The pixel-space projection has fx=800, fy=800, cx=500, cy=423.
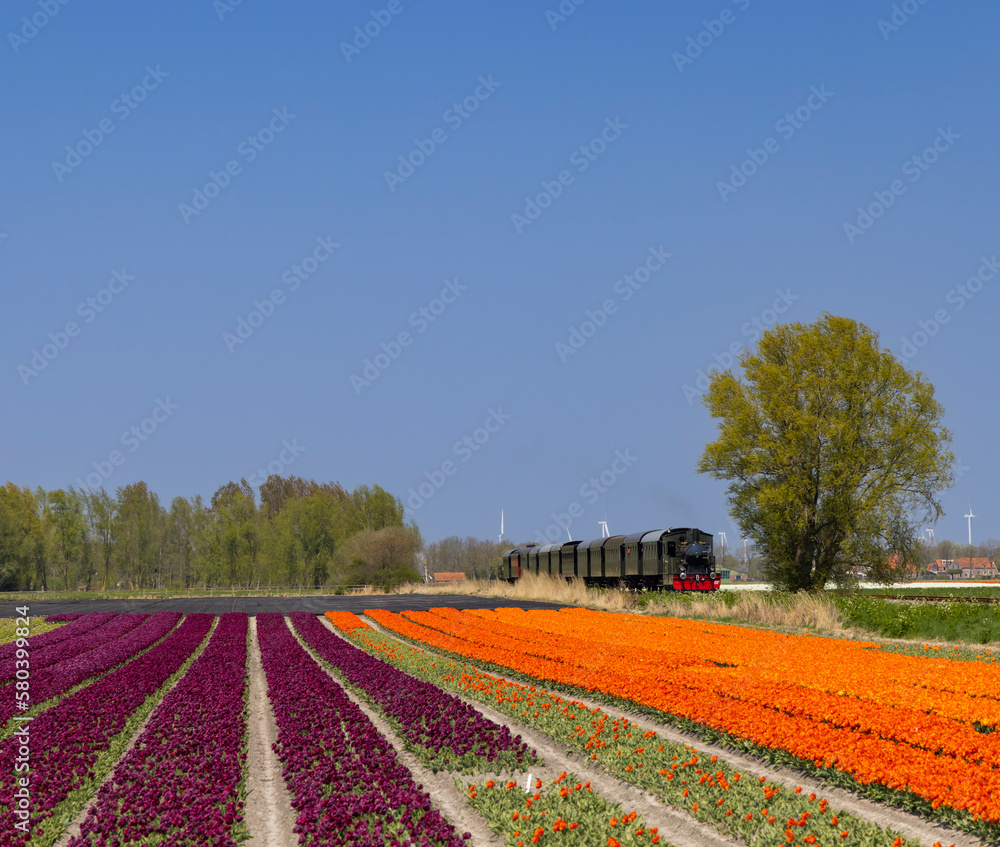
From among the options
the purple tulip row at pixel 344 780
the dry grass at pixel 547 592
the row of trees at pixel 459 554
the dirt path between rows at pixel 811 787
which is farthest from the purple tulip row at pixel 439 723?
the row of trees at pixel 459 554

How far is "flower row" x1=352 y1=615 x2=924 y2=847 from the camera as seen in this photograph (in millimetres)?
7518

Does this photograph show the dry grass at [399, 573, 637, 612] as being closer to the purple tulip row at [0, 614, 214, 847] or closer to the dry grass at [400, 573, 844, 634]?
the dry grass at [400, 573, 844, 634]

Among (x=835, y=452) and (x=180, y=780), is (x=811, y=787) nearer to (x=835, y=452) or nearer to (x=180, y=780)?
(x=180, y=780)

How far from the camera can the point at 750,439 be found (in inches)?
1596

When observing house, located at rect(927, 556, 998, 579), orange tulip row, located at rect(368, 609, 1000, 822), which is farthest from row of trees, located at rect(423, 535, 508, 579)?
orange tulip row, located at rect(368, 609, 1000, 822)

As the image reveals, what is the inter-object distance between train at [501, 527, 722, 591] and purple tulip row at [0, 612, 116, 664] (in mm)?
27553

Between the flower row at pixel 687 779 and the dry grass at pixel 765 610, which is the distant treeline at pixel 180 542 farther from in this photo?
the flower row at pixel 687 779

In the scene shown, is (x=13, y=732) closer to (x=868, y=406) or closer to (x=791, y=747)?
(x=791, y=747)

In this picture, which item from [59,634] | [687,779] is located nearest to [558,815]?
[687,779]

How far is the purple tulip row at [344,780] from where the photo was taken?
758 centimetres

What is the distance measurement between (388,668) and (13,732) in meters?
7.43

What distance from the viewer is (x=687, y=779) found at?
30.3 ft

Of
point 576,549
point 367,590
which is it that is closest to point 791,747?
point 576,549

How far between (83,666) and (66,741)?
9.36m
